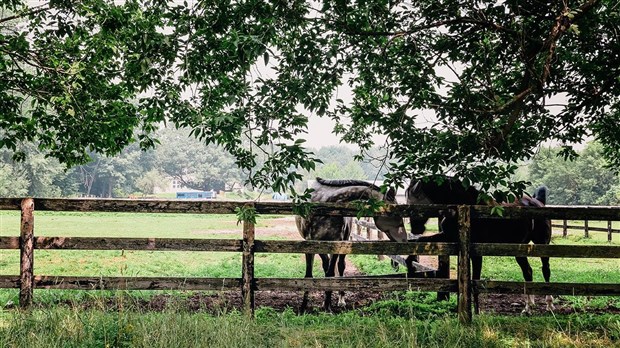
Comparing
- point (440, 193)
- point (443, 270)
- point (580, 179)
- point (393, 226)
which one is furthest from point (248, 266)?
point (580, 179)

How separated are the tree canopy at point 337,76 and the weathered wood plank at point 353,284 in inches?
49.1

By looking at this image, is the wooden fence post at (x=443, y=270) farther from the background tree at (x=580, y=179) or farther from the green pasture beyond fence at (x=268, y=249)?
the background tree at (x=580, y=179)

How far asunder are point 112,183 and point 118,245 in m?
84.8

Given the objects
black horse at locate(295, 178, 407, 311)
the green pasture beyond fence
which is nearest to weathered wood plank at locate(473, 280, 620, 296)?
the green pasture beyond fence

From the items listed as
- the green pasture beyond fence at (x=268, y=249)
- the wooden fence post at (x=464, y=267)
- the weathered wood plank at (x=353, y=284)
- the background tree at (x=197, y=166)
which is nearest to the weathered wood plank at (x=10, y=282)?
the green pasture beyond fence at (x=268, y=249)

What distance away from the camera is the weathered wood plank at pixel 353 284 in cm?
586

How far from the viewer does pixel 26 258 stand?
575 centimetres

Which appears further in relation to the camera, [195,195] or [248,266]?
[195,195]

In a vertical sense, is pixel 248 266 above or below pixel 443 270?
above

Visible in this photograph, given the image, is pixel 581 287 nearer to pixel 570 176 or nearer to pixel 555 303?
pixel 555 303

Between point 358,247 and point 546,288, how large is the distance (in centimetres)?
228

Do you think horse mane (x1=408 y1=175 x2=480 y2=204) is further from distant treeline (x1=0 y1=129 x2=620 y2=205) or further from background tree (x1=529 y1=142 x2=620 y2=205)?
background tree (x1=529 y1=142 x2=620 y2=205)

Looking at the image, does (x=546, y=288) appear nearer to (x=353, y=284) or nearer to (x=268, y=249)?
(x=353, y=284)

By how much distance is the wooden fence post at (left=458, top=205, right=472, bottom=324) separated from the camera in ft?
19.1
